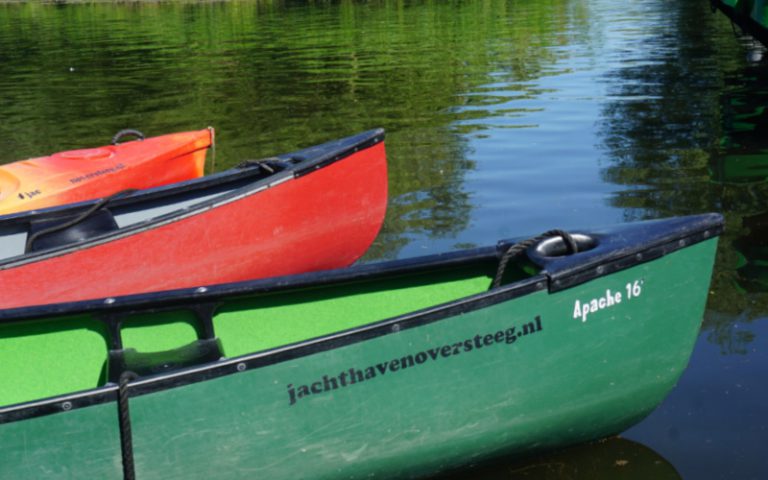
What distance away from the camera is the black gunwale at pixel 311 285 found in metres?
4.09

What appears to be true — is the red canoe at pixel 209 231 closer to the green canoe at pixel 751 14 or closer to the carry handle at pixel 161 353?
the carry handle at pixel 161 353

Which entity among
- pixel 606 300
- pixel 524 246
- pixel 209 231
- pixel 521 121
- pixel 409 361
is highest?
pixel 524 246

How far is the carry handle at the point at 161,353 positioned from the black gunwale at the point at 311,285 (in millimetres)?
60

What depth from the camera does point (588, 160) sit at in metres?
11.3

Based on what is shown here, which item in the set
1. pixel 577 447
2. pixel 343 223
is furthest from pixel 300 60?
pixel 577 447

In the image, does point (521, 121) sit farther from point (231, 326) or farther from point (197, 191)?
point (231, 326)

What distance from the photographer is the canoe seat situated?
22.9 ft

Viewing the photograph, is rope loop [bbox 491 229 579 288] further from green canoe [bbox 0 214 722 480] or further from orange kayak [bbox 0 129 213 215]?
orange kayak [bbox 0 129 213 215]

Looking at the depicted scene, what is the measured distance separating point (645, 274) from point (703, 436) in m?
1.12

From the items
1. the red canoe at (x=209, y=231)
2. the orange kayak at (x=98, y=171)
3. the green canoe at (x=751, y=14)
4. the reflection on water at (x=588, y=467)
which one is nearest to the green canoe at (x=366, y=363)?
the reflection on water at (x=588, y=467)

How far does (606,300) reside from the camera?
4.59 meters

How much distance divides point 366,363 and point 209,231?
3.17 m

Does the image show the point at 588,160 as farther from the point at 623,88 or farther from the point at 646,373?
the point at 646,373

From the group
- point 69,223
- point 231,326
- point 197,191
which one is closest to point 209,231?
point 197,191
